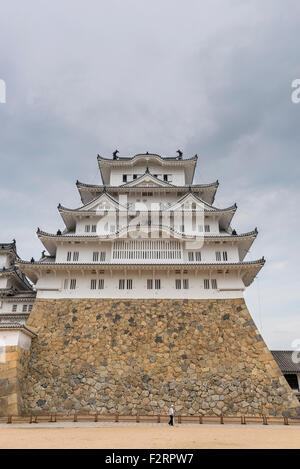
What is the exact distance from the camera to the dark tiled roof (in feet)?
96.9

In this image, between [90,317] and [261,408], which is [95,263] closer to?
[90,317]

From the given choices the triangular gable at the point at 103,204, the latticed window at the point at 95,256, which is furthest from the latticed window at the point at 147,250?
the triangular gable at the point at 103,204

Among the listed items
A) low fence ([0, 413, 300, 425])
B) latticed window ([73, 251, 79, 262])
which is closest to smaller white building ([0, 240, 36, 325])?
latticed window ([73, 251, 79, 262])

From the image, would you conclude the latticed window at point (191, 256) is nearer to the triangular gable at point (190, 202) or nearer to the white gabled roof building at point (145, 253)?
the white gabled roof building at point (145, 253)

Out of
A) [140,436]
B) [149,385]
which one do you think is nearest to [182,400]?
[149,385]

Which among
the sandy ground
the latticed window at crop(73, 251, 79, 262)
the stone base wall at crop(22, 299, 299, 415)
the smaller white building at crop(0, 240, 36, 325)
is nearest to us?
the sandy ground

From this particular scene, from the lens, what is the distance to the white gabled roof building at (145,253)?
26.2 m

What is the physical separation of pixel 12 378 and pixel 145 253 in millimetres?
13271

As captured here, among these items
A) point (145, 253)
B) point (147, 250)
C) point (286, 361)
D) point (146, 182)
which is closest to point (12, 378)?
point (145, 253)

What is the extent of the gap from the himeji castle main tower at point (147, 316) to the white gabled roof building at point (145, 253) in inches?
3.5

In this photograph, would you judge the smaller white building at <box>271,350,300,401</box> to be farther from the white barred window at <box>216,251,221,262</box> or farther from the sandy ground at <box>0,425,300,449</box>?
the sandy ground at <box>0,425,300,449</box>

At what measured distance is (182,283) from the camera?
26.5 m

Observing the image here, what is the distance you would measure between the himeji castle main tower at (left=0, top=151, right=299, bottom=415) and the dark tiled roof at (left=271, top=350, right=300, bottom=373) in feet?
28.6
